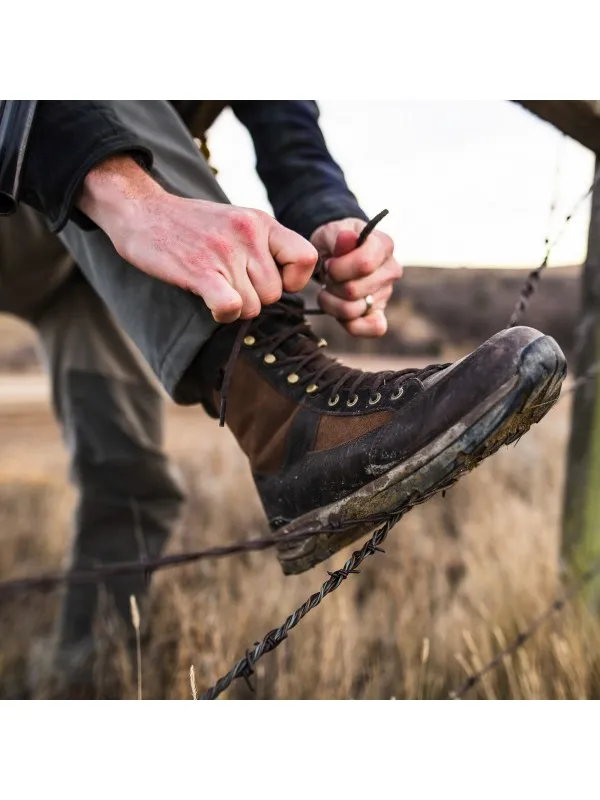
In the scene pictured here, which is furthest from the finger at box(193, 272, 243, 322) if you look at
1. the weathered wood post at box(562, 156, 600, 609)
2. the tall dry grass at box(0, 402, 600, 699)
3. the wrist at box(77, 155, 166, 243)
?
the weathered wood post at box(562, 156, 600, 609)

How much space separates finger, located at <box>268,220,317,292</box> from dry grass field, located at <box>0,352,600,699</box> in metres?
0.57

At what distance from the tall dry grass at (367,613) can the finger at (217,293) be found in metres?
0.59

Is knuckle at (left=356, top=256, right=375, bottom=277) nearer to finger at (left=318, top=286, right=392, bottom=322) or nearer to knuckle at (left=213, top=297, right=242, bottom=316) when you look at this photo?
finger at (left=318, top=286, right=392, bottom=322)

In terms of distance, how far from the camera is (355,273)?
3.05 feet

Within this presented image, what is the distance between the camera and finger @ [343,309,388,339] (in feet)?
3.20

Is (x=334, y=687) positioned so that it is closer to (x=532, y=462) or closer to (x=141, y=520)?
(x=141, y=520)

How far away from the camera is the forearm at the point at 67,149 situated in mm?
727

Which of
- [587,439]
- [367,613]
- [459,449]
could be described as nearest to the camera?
[459,449]

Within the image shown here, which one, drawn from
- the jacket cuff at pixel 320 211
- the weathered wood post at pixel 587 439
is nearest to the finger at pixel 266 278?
the jacket cuff at pixel 320 211

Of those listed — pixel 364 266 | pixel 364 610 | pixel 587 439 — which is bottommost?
pixel 364 610

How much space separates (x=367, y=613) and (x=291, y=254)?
1148 mm

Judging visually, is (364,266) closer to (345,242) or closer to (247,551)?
(345,242)

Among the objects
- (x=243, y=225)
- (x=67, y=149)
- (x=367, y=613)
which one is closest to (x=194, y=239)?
(x=243, y=225)

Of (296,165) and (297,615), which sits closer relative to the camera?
(297,615)
